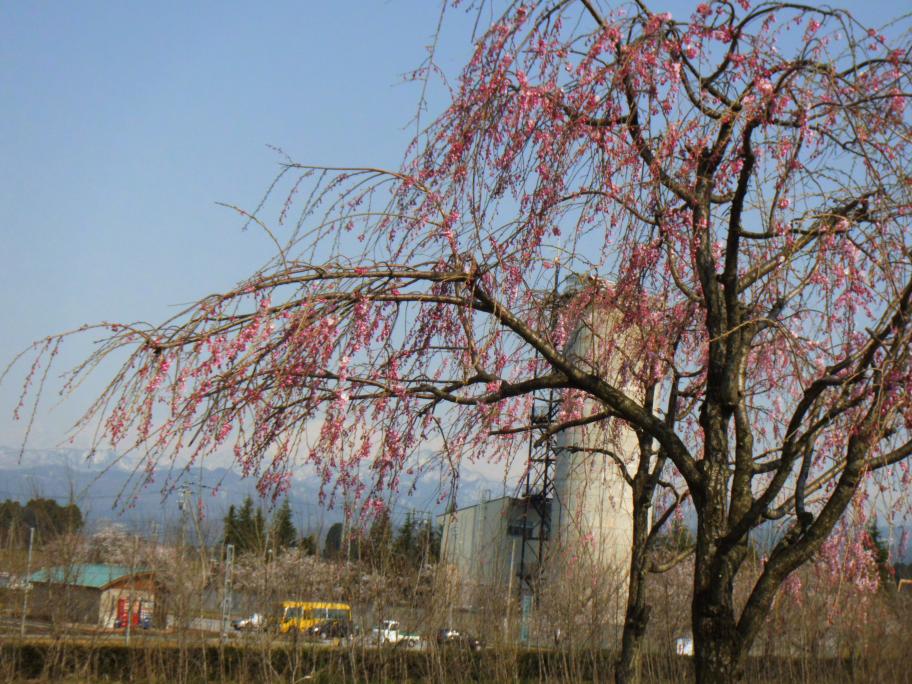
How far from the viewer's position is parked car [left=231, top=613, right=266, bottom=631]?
6.95 m

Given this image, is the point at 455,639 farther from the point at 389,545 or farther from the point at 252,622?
the point at 252,622

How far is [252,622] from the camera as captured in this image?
7.03 m

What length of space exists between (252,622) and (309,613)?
0.44 metres

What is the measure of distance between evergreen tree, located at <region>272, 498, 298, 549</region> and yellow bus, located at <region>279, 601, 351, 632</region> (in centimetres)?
47

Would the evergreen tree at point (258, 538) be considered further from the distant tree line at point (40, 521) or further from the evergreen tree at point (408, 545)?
the distant tree line at point (40, 521)

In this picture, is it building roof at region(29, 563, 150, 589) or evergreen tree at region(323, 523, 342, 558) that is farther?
building roof at region(29, 563, 150, 589)

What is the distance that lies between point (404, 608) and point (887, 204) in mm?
5168

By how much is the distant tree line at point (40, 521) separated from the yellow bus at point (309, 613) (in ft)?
5.98

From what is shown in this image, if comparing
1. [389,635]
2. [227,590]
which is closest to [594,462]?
[389,635]

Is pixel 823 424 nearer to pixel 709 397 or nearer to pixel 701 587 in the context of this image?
pixel 709 397

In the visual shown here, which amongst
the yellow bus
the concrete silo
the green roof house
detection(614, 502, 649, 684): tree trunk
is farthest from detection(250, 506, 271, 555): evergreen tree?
detection(614, 502, 649, 684): tree trunk

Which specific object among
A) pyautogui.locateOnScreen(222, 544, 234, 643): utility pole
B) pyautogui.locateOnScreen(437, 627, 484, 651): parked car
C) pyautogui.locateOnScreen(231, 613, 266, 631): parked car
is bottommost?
pyautogui.locateOnScreen(437, 627, 484, 651): parked car

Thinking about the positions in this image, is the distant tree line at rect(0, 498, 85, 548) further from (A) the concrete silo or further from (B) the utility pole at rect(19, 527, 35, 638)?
(A) the concrete silo

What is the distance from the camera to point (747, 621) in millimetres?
3916
